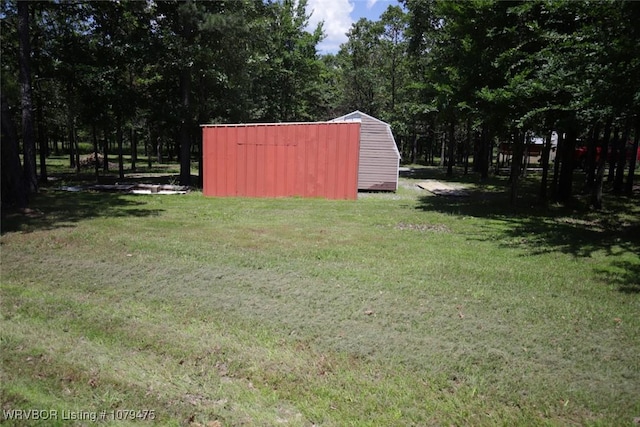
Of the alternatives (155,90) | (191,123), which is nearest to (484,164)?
(191,123)

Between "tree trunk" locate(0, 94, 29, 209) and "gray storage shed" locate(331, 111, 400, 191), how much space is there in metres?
11.0

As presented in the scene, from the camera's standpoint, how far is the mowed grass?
129 inches

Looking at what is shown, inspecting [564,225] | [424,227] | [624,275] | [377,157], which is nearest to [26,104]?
[377,157]

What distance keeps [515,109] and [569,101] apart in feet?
3.90

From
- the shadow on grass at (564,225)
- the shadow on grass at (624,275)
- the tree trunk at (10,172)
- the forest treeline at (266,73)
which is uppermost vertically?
the forest treeline at (266,73)

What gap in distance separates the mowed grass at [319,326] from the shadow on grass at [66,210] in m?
0.37

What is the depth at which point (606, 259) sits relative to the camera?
7363 mm

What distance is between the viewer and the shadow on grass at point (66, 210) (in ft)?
29.1

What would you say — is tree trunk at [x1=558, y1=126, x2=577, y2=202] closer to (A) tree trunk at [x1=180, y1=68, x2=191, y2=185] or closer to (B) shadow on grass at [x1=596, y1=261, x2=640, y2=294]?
(B) shadow on grass at [x1=596, y1=261, x2=640, y2=294]

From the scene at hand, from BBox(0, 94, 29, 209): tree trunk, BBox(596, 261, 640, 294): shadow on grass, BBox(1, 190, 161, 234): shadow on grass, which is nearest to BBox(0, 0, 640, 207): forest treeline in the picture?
BBox(0, 94, 29, 209): tree trunk

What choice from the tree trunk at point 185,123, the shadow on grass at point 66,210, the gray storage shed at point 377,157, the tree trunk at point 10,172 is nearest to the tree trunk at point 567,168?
the gray storage shed at point 377,157

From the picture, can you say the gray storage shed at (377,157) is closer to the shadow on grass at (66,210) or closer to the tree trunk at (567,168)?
the tree trunk at (567,168)

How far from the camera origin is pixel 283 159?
1502 cm

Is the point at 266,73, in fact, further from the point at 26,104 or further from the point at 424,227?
the point at 424,227
